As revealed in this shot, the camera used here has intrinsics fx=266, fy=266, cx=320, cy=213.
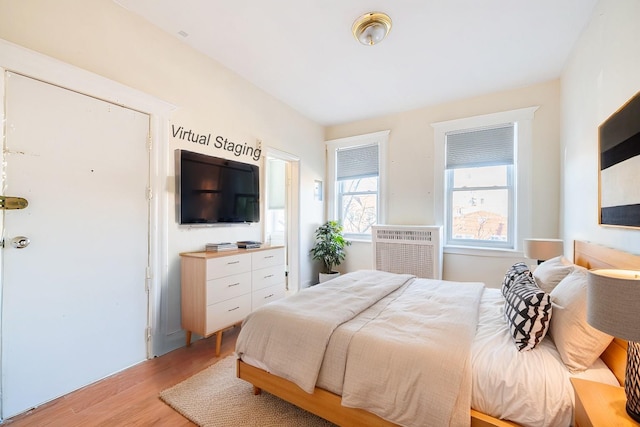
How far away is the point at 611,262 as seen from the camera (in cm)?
152

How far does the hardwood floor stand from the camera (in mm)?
1575

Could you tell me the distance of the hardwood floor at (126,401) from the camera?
1.58 meters

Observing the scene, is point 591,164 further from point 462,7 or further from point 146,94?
point 146,94

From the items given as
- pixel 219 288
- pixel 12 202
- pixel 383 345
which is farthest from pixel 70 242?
pixel 383 345

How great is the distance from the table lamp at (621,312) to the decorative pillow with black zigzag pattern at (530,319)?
36 centimetres

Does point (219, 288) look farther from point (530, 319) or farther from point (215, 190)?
point (530, 319)

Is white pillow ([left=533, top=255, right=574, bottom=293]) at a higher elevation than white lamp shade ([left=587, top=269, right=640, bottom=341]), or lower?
lower

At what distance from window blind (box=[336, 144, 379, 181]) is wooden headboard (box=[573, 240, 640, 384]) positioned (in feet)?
8.90

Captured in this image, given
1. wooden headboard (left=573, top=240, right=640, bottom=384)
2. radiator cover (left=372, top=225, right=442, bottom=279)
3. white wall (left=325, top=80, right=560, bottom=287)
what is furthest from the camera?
radiator cover (left=372, top=225, right=442, bottom=279)

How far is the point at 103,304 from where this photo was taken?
2.00 meters

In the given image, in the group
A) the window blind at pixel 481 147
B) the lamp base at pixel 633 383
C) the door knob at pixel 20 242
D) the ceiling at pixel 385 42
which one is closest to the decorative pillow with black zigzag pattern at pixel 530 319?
the lamp base at pixel 633 383

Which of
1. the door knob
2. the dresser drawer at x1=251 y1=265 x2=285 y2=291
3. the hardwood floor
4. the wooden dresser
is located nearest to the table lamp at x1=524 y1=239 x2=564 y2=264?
the dresser drawer at x1=251 y1=265 x2=285 y2=291

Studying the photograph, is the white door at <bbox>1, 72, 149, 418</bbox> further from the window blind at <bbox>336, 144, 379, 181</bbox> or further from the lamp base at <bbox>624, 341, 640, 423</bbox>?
the window blind at <bbox>336, 144, 379, 181</bbox>

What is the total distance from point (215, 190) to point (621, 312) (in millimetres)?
2834
